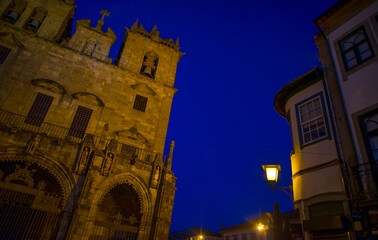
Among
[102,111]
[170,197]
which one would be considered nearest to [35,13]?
[102,111]

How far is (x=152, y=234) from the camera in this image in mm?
13562

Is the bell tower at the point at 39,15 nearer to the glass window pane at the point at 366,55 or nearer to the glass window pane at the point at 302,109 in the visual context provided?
the glass window pane at the point at 302,109

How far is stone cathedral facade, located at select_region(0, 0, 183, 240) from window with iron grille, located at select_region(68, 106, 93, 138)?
7cm

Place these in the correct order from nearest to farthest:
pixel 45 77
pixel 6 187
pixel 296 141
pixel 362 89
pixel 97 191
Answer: pixel 362 89 → pixel 296 141 → pixel 6 187 → pixel 97 191 → pixel 45 77

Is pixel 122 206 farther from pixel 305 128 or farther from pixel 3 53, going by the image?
pixel 3 53

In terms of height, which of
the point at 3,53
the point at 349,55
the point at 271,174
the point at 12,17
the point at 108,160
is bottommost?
the point at 271,174

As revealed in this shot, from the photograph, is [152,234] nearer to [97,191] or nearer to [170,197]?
[170,197]

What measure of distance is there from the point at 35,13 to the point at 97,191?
17.0 m

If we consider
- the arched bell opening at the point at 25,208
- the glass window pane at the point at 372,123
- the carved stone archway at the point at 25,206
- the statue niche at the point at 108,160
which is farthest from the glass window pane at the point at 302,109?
the arched bell opening at the point at 25,208

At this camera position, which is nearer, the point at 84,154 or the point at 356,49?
the point at 356,49

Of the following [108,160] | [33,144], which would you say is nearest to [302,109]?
[108,160]

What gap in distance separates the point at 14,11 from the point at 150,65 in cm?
1187

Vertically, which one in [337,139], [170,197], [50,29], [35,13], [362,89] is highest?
[35,13]

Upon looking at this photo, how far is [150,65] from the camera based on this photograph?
22469 mm
